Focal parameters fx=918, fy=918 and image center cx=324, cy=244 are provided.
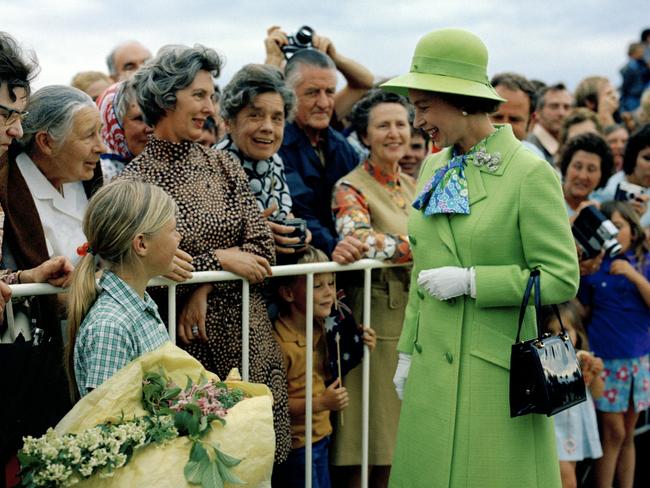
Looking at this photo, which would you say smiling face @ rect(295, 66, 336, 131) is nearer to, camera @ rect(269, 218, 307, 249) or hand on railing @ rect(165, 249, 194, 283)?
camera @ rect(269, 218, 307, 249)

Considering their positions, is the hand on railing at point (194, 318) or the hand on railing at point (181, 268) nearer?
the hand on railing at point (181, 268)

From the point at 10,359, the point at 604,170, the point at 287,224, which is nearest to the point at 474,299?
the point at 287,224

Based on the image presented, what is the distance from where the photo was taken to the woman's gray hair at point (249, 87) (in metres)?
4.00

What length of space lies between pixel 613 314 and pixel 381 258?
1728mm

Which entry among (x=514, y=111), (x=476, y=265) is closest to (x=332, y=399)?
(x=476, y=265)

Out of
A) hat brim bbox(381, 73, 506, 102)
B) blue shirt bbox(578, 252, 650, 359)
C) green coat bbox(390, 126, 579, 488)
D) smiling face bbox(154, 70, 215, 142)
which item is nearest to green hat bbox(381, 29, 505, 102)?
hat brim bbox(381, 73, 506, 102)

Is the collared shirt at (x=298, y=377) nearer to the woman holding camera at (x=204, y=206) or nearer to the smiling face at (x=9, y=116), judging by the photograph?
the woman holding camera at (x=204, y=206)

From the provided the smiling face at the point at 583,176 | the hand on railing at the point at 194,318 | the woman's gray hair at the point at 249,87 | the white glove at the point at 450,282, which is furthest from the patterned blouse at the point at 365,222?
the smiling face at the point at 583,176

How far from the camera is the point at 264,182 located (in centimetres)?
406

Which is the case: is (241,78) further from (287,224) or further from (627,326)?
(627,326)

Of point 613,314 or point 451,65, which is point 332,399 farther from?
point 613,314

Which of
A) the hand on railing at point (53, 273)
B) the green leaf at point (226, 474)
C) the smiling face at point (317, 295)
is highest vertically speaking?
the hand on railing at point (53, 273)

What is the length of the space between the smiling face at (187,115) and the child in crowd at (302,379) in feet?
2.51

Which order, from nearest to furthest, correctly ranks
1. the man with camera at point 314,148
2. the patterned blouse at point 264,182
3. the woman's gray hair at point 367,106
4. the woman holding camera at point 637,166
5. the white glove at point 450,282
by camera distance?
the white glove at point 450,282, the patterned blouse at point 264,182, the man with camera at point 314,148, the woman's gray hair at point 367,106, the woman holding camera at point 637,166
